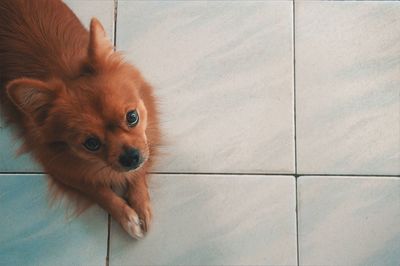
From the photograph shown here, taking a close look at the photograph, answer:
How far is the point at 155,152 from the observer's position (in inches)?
67.4

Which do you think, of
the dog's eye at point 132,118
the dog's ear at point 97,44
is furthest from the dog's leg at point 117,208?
the dog's ear at point 97,44

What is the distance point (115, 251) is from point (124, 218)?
139mm

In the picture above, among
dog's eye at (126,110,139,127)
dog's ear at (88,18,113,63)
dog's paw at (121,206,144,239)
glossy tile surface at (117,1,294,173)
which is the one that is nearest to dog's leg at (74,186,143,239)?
dog's paw at (121,206,144,239)

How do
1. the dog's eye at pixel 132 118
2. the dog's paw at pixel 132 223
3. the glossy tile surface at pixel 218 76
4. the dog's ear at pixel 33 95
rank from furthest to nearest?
the glossy tile surface at pixel 218 76 → the dog's paw at pixel 132 223 → the dog's eye at pixel 132 118 → the dog's ear at pixel 33 95

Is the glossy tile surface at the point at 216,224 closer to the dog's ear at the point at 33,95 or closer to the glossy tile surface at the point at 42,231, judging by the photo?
the glossy tile surface at the point at 42,231

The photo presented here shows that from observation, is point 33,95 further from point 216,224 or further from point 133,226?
point 216,224

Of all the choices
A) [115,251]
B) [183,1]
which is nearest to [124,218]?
[115,251]

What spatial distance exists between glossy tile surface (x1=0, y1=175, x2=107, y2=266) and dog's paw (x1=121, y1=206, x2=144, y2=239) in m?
0.10

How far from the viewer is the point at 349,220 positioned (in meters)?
1.73

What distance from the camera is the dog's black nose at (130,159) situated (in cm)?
140

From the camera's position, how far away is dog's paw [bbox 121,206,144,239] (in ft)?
5.33

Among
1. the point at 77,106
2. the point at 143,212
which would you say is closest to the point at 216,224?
the point at 143,212

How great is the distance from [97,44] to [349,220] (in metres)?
1.09

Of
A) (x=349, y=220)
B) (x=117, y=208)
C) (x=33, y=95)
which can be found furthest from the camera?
(x=349, y=220)
